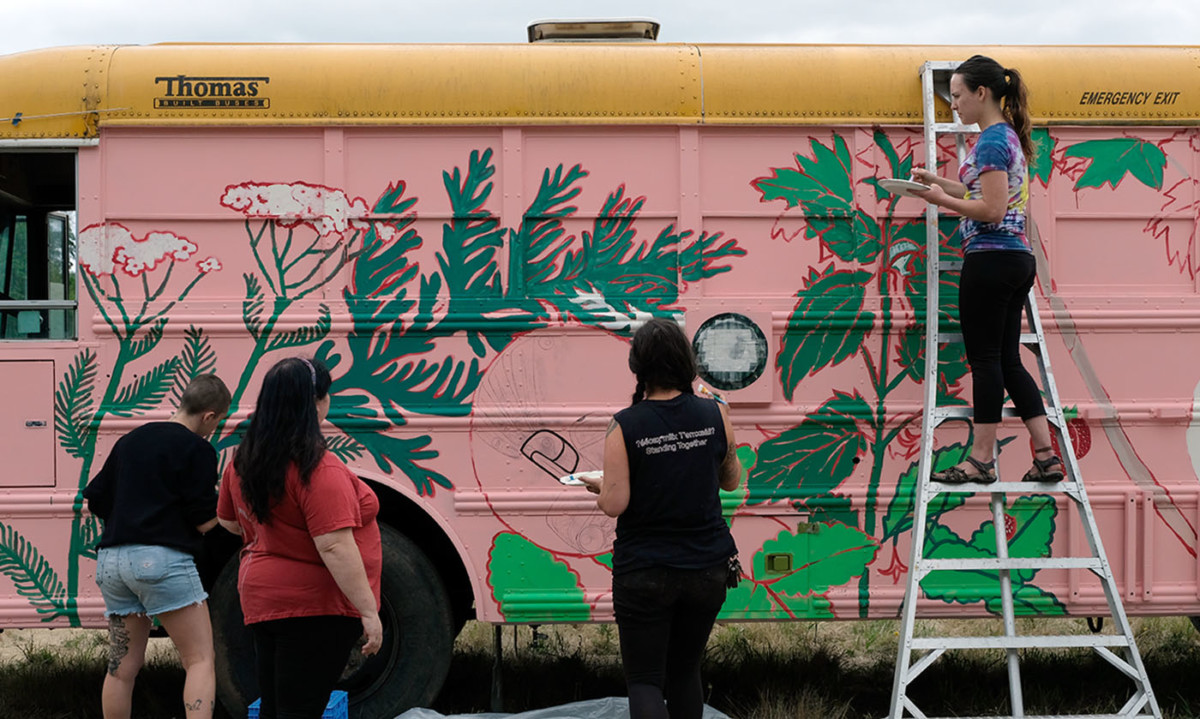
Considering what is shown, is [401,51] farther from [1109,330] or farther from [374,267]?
[1109,330]

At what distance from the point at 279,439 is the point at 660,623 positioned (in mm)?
1224

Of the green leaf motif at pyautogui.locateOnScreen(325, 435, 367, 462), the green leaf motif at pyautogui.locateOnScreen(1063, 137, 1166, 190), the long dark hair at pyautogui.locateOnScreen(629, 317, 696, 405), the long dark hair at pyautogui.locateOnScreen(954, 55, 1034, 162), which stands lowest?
the green leaf motif at pyautogui.locateOnScreen(325, 435, 367, 462)

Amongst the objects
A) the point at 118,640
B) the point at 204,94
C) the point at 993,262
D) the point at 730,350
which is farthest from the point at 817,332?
the point at 118,640

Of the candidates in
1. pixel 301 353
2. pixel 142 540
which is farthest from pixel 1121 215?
pixel 142 540

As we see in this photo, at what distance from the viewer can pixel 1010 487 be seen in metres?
4.19

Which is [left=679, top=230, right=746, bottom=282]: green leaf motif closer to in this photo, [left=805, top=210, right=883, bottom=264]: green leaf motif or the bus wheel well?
[left=805, top=210, right=883, bottom=264]: green leaf motif

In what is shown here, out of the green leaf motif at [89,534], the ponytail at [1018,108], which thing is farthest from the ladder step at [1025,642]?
the green leaf motif at [89,534]

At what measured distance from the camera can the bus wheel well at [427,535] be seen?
461cm

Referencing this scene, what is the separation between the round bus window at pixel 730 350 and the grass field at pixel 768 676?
150 cm

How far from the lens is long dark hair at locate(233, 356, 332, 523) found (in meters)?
3.05

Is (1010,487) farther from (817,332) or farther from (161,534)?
(161,534)

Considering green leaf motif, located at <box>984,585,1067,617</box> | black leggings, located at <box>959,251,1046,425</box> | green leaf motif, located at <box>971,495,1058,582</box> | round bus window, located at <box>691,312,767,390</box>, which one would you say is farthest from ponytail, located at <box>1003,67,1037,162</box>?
green leaf motif, located at <box>984,585,1067,617</box>

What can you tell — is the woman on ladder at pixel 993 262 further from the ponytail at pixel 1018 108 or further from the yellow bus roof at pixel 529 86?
the yellow bus roof at pixel 529 86

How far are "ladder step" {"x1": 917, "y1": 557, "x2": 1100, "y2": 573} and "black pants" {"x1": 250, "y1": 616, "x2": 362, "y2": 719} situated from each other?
2225 mm
